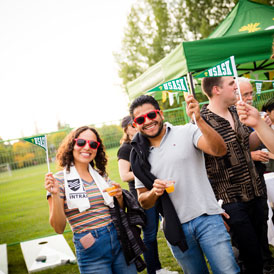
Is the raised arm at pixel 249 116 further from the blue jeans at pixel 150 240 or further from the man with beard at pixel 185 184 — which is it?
the blue jeans at pixel 150 240

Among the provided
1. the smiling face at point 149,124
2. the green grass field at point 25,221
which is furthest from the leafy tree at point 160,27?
the smiling face at point 149,124

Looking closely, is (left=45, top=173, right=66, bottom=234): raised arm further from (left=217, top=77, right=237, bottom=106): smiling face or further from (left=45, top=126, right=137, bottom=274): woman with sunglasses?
(left=217, top=77, right=237, bottom=106): smiling face

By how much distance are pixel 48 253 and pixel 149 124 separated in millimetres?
4106

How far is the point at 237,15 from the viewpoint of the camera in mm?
7316

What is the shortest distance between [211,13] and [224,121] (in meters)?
24.8

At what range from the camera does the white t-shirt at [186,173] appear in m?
2.27

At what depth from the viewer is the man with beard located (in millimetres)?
2162

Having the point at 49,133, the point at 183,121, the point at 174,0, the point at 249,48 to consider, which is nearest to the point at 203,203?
the point at 249,48

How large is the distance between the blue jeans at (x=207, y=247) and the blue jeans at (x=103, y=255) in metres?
0.46

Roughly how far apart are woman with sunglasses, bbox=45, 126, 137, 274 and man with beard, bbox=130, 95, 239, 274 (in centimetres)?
35

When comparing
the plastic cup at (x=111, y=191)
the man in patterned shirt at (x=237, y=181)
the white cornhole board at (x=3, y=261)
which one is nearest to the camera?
the plastic cup at (x=111, y=191)

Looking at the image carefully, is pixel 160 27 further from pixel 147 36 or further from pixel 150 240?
pixel 150 240

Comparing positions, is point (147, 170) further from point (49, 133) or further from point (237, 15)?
point (237, 15)

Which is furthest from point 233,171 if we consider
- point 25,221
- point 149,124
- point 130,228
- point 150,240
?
point 25,221
